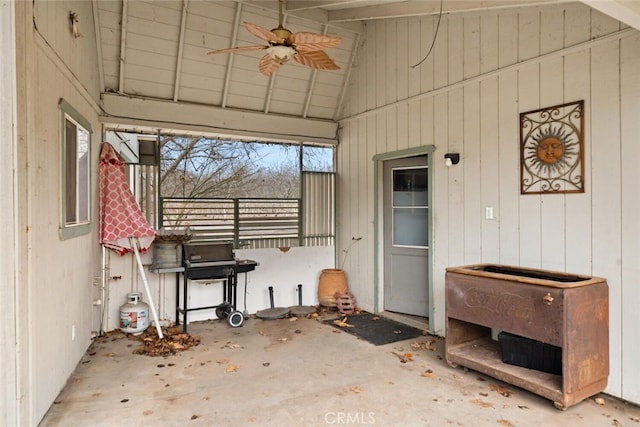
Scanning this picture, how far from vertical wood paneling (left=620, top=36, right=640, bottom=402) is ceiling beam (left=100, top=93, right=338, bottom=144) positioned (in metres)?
3.82

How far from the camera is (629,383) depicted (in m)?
2.96

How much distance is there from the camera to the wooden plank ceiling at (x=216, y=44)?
14.1ft

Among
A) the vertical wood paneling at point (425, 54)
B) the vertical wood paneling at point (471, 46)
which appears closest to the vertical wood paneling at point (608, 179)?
the vertical wood paneling at point (471, 46)

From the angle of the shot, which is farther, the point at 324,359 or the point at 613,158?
the point at 324,359

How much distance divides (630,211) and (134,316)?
4.82 meters

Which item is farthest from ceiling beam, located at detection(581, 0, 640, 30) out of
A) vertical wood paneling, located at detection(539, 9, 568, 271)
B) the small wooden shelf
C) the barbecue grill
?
the barbecue grill

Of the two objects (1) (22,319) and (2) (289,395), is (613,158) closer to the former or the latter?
(2) (289,395)

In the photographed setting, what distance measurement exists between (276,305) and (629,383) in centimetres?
401

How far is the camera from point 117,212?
14.4 ft

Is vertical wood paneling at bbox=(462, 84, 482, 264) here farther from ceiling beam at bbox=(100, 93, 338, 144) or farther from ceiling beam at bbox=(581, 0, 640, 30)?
ceiling beam at bbox=(100, 93, 338, 144)

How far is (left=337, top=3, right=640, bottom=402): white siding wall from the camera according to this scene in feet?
9.82

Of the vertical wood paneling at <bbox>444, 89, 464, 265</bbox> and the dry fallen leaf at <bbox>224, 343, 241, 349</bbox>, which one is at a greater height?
the vertical wood paneling at <bbox>444, 89, 464, 265</bbox>

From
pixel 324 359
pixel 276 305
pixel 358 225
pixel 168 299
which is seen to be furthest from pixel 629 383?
pixel 168 299

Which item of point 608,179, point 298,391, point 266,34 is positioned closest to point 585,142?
point 608,179
